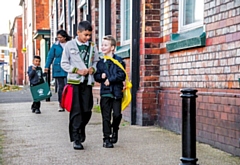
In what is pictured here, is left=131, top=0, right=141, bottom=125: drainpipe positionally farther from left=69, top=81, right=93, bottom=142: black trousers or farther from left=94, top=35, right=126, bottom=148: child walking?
left=69, top=81, right=93, bottom=142: black trousers

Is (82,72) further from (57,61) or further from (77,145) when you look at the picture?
(57,61)

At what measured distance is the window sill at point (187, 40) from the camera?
6.53m

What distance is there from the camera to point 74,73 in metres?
6.18

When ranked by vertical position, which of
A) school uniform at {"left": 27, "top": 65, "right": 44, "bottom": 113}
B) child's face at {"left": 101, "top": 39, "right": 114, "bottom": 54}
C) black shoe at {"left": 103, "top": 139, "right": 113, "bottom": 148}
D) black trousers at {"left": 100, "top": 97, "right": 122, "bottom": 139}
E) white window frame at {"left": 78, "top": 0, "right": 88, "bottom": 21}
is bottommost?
black shoe at {"left": 103, "top": 139, "right": 113, "bottom": 148}

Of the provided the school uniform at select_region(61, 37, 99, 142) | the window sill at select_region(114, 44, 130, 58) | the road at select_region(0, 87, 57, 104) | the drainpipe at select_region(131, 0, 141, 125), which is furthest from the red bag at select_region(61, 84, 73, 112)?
the road at select_region(0, 87, 57, 104)

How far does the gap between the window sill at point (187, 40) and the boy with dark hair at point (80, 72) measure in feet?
4.80

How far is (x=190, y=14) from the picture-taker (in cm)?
751

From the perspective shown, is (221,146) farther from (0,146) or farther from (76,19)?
(76,19)

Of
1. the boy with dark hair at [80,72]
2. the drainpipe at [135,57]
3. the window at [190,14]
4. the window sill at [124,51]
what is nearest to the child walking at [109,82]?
the boy with dark hair at [80,72]

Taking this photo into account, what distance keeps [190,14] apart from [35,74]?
16.0 feet

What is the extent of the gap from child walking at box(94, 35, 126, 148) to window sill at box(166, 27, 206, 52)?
3.82 ft

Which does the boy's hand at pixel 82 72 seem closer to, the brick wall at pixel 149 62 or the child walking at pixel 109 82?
the child walking at pixel 109 82

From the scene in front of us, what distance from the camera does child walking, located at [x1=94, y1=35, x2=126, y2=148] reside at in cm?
618

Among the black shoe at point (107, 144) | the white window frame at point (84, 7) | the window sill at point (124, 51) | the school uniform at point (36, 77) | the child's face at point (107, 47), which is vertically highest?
the white window frame at point (84, 7)
